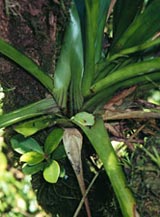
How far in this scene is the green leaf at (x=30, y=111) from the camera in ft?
3.07

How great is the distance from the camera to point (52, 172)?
0.95m

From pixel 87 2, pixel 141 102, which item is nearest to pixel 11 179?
pixel 141 102

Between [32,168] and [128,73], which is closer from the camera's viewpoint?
[128,73]

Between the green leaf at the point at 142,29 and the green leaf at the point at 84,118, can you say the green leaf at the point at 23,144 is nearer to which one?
the green leaf at the point at 84,118

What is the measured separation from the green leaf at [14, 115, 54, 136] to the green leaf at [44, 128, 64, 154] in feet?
0.07

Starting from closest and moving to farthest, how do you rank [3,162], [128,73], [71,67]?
[128,73]
[71,67]
[3,162]

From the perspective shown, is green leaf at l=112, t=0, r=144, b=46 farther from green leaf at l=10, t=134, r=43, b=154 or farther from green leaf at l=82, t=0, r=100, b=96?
green leaf at l=10, t=134, r=43, b=154

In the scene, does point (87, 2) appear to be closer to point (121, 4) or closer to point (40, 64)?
point (121, 4)

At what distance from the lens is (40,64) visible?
106cm

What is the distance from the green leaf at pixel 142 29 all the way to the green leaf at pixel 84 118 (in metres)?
0.13

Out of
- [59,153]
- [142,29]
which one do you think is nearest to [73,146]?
[59,153]

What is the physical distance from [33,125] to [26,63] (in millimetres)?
120

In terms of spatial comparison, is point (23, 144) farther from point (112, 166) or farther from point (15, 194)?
point (15, 194)

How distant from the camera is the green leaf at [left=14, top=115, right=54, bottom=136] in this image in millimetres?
934
